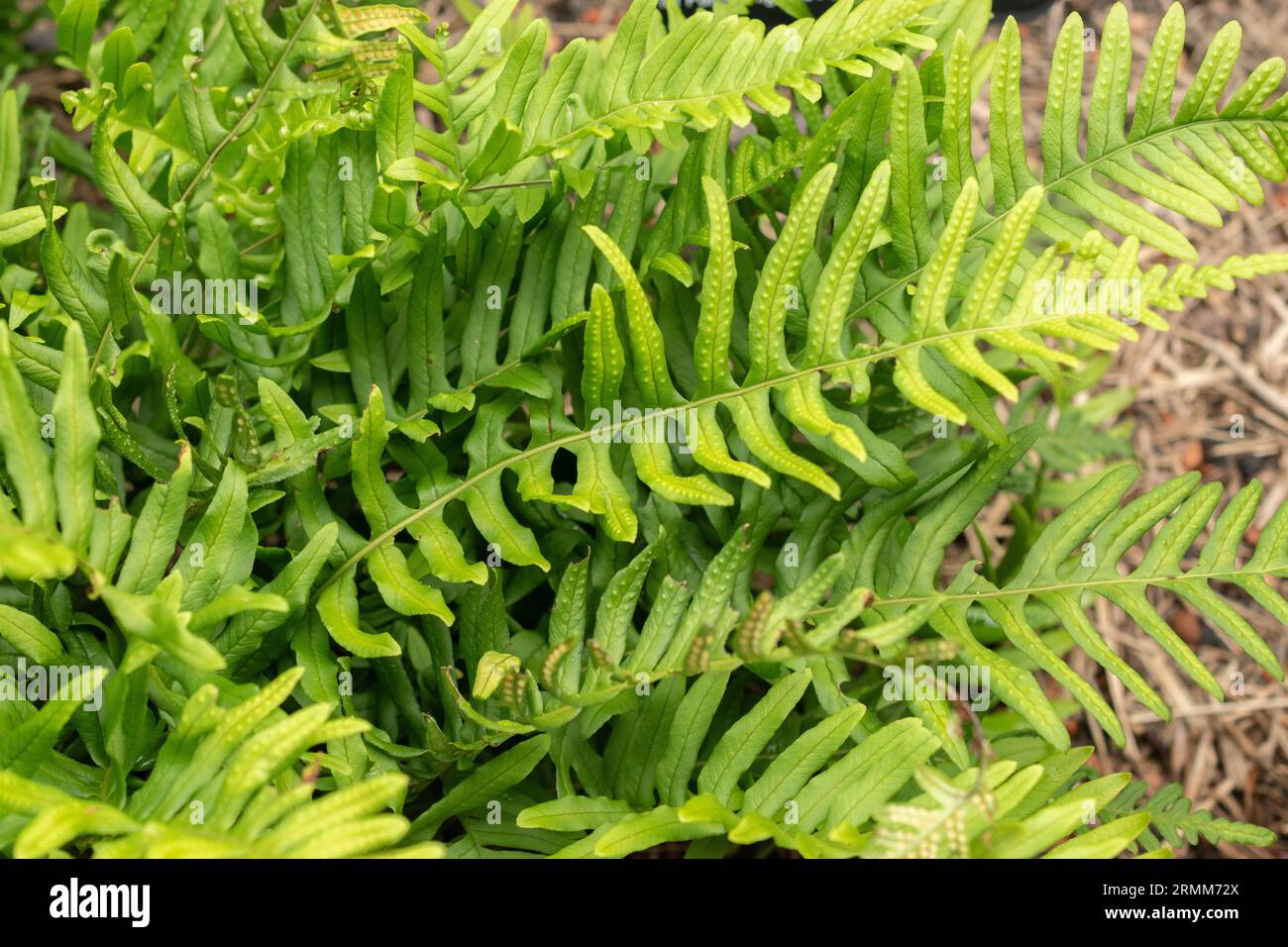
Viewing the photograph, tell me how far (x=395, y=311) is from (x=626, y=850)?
837mm

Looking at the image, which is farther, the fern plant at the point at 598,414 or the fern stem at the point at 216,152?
the fern stem at the point at 216,152

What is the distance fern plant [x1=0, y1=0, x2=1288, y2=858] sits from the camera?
1.23 metres

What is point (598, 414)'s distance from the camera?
1405 mm

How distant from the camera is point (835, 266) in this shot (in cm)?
126

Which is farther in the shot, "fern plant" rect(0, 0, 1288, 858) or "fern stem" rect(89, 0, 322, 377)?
"fern stem" rect(89, 0, 322, 377)

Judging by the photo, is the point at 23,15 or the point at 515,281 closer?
the point at 515,281

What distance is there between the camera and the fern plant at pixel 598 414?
1.23 m

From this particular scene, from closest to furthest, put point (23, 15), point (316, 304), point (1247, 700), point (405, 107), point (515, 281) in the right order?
1. point (405, 107)
2. point (316, 304)
3. point (515, 281)
4. point (23, 15)
5. point (1247, 700)

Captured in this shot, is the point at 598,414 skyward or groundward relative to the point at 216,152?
groundward

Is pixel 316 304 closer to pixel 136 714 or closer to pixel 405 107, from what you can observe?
pixel 405 107
